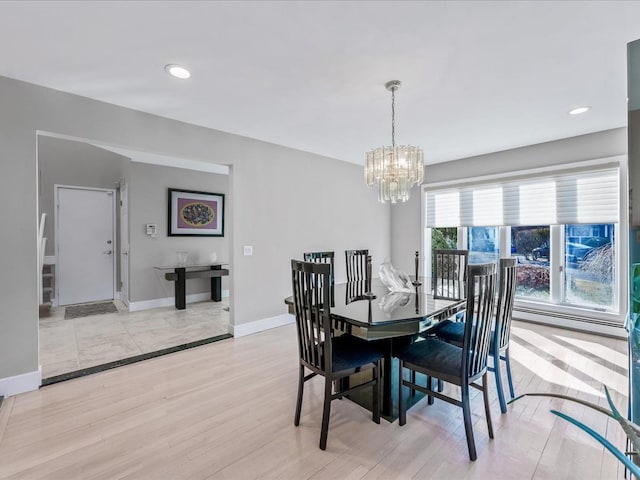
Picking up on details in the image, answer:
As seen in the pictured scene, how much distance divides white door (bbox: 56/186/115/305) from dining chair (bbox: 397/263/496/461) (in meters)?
5.77

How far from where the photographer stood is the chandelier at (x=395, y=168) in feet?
8.63

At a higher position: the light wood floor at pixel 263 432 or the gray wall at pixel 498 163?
the gray wall at pixel 498 163

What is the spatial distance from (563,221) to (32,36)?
5.39m

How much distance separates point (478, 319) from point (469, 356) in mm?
226

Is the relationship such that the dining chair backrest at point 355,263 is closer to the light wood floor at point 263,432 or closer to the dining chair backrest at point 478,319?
the light wood floor at point 263,432

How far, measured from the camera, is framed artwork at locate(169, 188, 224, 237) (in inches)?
212

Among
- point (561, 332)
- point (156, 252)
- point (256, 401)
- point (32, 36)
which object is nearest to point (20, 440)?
point (256, 401)

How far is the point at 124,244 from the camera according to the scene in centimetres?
533

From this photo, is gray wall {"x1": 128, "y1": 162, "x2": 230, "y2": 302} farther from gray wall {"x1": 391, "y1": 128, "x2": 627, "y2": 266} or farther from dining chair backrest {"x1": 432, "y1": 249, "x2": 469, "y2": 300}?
dining chair backrest {"x1": 432, "y1": 249, "x2": 469, "y2": 300}

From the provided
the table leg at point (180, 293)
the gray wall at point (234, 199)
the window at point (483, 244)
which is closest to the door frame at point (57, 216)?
the table leg at point (180, 293)

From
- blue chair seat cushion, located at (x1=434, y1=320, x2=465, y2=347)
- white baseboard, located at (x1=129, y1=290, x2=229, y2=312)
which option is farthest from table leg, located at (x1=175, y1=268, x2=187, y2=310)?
blue chair seat cushion, located at (x1=434, y1=320, x2=465, y2=347)

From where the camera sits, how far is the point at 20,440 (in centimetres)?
187

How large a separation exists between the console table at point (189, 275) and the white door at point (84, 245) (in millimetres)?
1381

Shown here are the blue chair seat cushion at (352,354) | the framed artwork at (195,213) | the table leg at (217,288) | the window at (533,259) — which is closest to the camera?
the blue chair seat cushion at (352,354)
